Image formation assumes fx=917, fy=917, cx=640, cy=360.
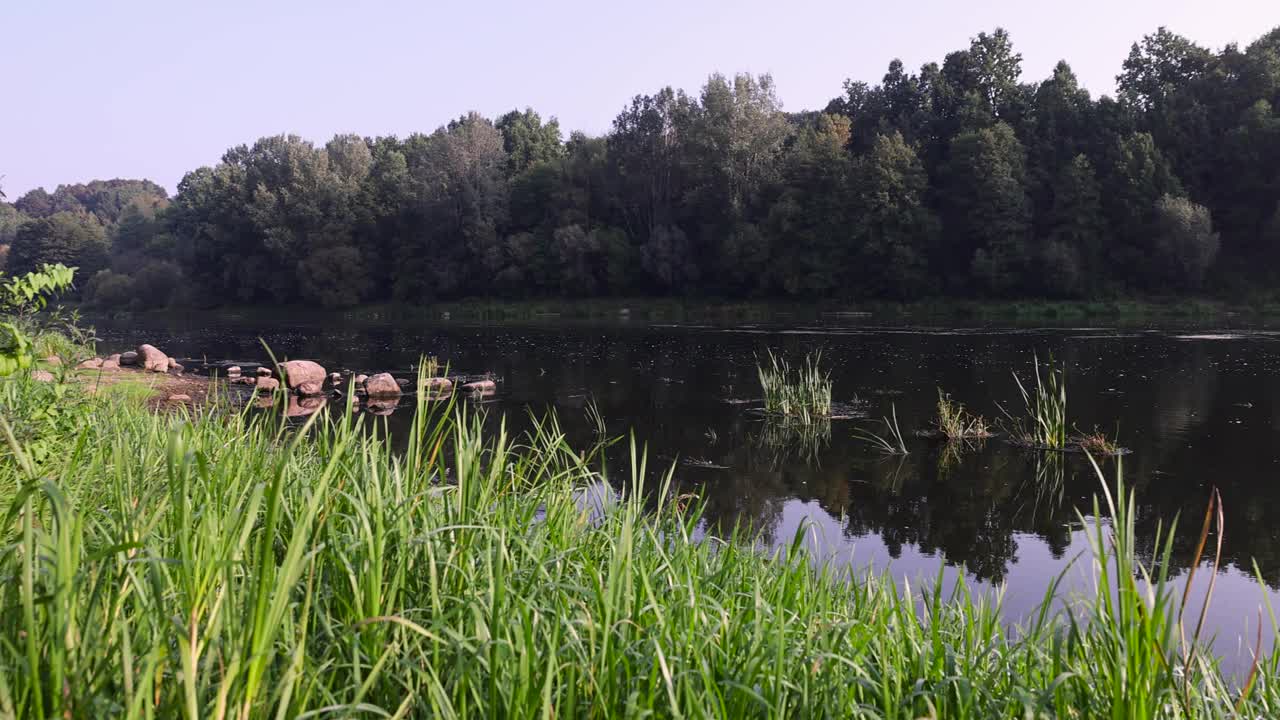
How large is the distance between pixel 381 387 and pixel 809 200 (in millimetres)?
35357

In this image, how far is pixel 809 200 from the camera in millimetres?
48688

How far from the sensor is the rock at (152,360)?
20906mm

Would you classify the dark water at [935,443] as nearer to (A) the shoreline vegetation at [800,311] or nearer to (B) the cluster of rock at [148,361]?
(B) the cluster of rock at [148,361]

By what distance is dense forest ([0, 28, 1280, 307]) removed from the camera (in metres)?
43.4

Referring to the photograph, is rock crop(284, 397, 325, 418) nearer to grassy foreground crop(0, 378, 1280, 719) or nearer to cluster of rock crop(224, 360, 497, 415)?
cluster of rock crop(224, 360, 497, 415)

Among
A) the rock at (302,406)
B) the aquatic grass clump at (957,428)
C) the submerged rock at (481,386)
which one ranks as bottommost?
the rock at (302,406)

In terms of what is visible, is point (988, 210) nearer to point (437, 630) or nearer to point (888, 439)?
point (888, 439)

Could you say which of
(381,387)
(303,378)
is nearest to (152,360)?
(303,378)

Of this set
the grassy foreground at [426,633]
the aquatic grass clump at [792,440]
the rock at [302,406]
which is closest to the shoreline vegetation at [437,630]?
the grassy foreground at [426,633]

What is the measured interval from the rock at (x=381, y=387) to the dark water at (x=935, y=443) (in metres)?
2.17

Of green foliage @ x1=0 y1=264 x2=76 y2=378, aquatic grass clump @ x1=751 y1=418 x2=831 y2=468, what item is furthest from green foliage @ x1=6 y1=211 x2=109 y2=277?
green foliage @ x1=0 y1=264 x2=76 y2=378

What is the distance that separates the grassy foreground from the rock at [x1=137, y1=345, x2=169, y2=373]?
19268 mm

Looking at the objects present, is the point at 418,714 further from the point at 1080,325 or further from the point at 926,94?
the point at 926,94

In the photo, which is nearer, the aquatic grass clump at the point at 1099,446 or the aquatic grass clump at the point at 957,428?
the aquatic grass clump at the point at 1099,446
